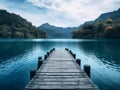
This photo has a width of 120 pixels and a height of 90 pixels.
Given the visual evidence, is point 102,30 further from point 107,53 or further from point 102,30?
point 107,53

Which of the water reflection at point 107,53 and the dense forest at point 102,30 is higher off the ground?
the dense forest at point 102,30

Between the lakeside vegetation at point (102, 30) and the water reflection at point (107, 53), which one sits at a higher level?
the lakeside vegetation at point (102, 30)

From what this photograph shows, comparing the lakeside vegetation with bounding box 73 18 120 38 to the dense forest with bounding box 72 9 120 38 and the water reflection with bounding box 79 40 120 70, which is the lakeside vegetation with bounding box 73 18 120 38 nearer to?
the dense forest with bounding box 72 9 120 38

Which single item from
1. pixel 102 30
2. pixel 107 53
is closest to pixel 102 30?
pixel 102 30

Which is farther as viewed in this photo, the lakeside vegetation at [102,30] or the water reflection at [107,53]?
the lakeside vegetation at [102,30]

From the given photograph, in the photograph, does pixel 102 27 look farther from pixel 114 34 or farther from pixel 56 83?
pixel 56 83

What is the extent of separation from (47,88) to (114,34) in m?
146

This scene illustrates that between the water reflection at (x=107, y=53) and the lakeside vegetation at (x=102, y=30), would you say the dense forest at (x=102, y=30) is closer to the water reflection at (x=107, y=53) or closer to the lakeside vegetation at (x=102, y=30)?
the lakeside vegetation at (x=102, y=30)

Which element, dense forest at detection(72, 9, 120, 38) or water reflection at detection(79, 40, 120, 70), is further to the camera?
dense forest at detection(72, 9, 120, 38)

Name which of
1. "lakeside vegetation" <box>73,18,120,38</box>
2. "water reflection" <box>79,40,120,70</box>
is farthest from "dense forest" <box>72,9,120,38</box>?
"water reflection" <box>79,40,120,70</box>

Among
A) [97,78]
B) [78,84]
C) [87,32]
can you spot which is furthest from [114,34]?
[78,84]

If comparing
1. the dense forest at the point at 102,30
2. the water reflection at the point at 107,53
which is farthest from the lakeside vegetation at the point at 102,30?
the water reflection at the point at 107,53

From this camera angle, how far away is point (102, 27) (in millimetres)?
163375

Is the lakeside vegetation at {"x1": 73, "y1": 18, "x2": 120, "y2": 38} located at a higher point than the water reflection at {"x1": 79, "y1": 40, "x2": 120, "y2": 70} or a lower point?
higher
